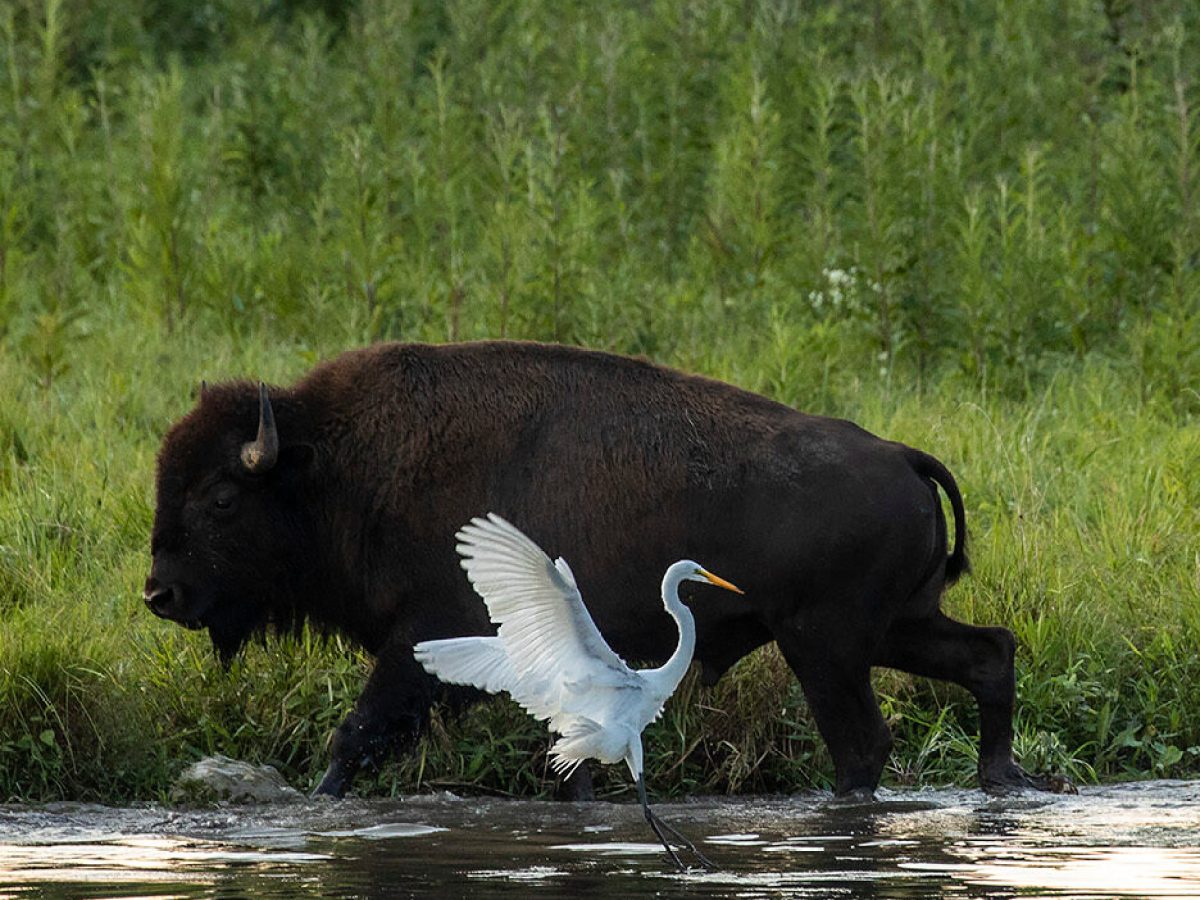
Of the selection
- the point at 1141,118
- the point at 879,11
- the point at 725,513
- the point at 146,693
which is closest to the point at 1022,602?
the point at 725,513

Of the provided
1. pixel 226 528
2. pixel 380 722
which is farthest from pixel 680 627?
pixel 226 528

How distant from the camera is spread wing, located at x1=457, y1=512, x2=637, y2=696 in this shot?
5219 mm

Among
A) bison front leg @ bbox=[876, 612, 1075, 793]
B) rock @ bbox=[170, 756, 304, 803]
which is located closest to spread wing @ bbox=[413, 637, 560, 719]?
rock @ bbox=[170, 756, 304, 803]

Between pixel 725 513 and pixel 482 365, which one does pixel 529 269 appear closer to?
pixel 482 365

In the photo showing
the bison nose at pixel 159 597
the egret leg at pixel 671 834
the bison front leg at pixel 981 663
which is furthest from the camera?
the bison nose at pixel 159 597

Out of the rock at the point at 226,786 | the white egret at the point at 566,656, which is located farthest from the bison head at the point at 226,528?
the white egret at the point at 566,656

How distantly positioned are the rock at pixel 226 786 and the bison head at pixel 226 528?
2.00 ft

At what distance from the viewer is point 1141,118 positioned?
1171 centimetres

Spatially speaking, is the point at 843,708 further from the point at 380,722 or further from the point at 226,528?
the point at 226,528

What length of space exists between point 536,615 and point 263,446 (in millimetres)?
1735

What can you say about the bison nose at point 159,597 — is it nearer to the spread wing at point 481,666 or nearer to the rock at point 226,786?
the rock at point 226,786

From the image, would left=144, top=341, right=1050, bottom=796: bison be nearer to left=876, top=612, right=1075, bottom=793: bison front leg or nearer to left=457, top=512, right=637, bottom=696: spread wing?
left=876, top=612, right=1075, bottom=793: bison front leg

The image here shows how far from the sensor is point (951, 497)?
645 cm

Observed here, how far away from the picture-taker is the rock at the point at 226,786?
629 centimetres
